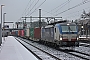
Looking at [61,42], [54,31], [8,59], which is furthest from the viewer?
[54,31]

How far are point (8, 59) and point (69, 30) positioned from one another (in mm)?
10029

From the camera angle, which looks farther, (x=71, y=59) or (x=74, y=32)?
(x=74, y=32)

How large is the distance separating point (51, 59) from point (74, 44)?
7.35 m

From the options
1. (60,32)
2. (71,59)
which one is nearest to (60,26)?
(60,32)

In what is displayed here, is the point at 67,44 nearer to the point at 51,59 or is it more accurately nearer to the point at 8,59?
the point at 51,59

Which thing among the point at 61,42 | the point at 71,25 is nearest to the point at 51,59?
the point at 61,42

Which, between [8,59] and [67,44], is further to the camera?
[67,44]

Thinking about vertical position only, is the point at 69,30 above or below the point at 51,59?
above

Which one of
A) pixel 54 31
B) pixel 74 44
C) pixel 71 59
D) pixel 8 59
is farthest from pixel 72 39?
pixel 8 59

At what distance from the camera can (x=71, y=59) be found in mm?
16781

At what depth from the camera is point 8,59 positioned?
1591cm

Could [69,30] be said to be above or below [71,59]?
above

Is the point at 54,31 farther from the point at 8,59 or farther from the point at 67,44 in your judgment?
the point at 8,59

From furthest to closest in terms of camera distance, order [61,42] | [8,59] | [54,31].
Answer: [54,31] < [61,42] < [8,59]
